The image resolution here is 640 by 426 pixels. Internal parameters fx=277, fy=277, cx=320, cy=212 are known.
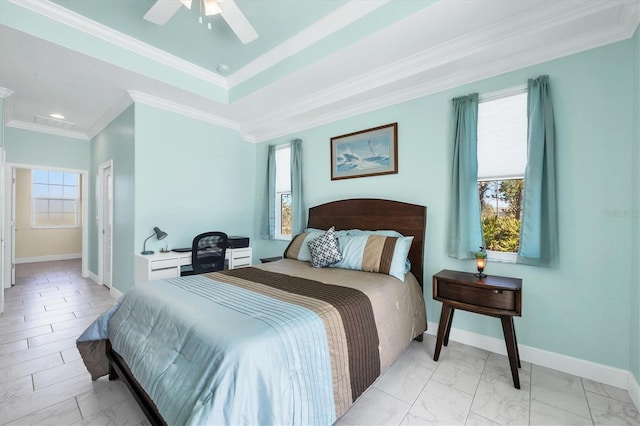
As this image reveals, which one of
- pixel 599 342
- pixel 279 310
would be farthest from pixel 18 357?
pixel 599 342

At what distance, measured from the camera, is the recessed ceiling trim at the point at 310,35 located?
232cm

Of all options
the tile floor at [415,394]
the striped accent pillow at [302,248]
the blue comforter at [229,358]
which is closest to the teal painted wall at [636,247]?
the tile floor at [415,394]

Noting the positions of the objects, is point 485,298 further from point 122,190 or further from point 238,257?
point 122,190

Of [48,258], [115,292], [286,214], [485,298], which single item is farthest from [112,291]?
[485,298]

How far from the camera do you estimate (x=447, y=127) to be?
9.28 feet

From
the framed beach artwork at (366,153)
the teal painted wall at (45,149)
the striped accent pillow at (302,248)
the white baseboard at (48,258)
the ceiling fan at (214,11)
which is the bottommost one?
the white baseboard at (48,258)

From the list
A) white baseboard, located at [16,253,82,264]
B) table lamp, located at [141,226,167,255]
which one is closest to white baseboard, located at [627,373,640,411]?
table lamp, located at [141,226,167,255]

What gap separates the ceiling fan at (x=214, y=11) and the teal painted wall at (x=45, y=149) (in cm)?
469

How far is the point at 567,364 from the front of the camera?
2203 millimetres

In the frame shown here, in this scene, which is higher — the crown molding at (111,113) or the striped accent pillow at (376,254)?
the crown molding at (111,113)

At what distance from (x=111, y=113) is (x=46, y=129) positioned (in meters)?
1.96

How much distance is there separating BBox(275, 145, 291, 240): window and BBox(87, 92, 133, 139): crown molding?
7.00ft

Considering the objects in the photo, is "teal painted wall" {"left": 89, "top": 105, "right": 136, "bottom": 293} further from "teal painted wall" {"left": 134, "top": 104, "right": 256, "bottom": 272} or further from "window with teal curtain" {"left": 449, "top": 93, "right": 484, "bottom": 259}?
"window with teal curtain" {"left": 449, "top": 93, "right": 484, "bottom": 259}

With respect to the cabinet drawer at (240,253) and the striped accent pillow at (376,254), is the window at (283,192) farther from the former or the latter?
the striped accent pillow at (376,254)
